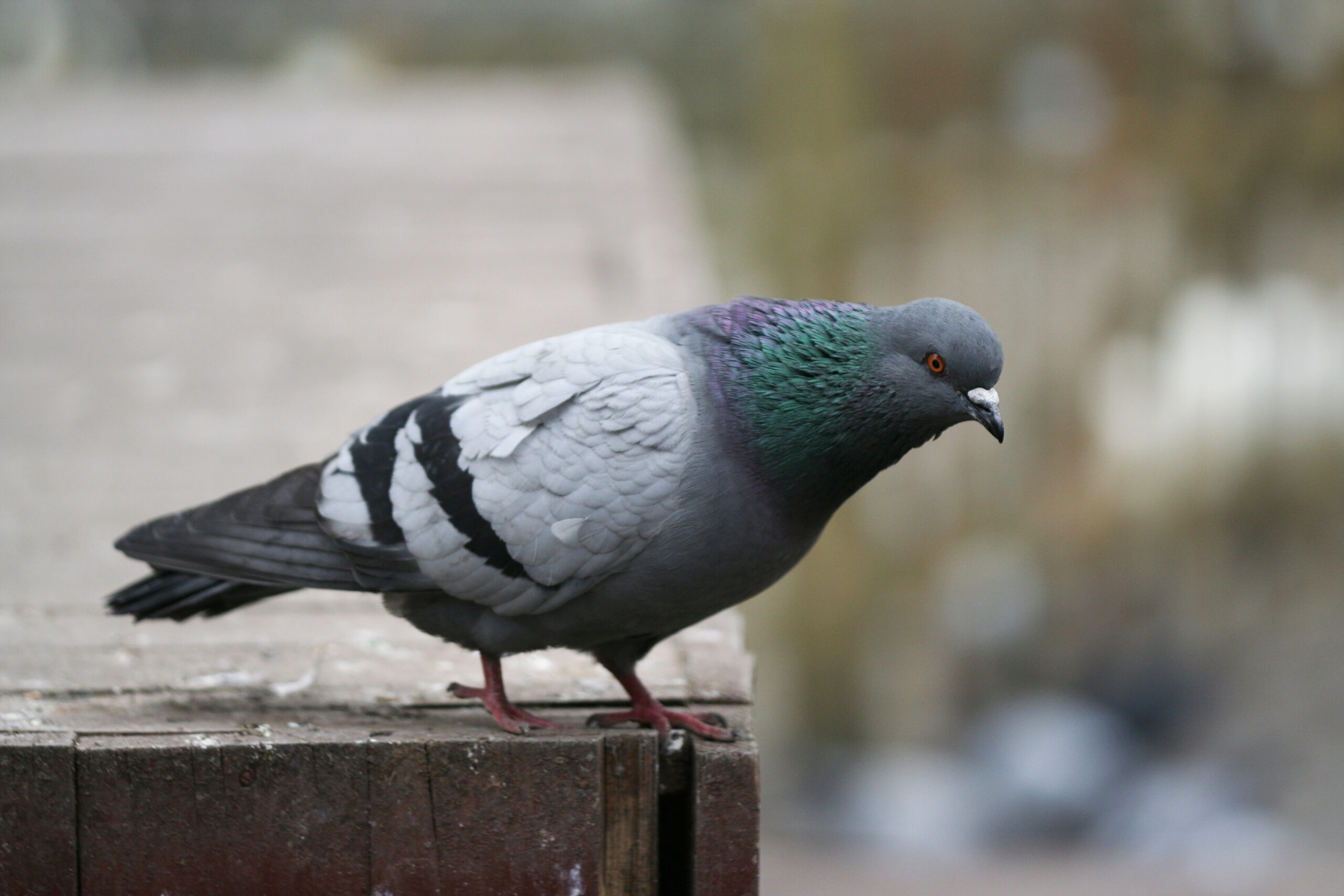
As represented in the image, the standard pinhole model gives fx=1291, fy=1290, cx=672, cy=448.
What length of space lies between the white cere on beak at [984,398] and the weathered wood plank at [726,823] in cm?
75

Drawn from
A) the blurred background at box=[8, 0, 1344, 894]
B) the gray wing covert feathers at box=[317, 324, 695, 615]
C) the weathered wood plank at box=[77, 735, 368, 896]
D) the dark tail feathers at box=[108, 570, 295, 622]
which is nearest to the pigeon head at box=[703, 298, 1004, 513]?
the gray wing covert feathers at box=[317, 324, 695, 615]

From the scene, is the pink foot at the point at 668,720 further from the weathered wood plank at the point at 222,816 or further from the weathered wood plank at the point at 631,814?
the weathered wood plank at the point at 222,816

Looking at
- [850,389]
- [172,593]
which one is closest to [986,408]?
[850,389]

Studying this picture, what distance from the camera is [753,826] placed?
7.48 ft

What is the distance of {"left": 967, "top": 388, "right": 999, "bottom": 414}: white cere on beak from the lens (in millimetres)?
2328

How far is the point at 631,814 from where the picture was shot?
232 centimetres

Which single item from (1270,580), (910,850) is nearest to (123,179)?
(910,850)

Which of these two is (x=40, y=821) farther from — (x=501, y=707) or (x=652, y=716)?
(x=652, y=716)

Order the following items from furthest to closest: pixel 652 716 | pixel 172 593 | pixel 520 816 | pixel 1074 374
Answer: pixel 1074 374, pixel 172 593, pixel 652 716, pixel 520 816

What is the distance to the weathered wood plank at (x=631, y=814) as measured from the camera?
7.52ft

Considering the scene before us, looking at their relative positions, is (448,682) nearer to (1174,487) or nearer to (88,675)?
(88,675)

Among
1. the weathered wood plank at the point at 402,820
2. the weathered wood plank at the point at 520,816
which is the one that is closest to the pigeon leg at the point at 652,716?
the weathered wood plank at the point at 520,816

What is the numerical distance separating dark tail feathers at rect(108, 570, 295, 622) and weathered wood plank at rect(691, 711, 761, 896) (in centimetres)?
98

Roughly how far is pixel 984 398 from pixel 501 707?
107 cm
